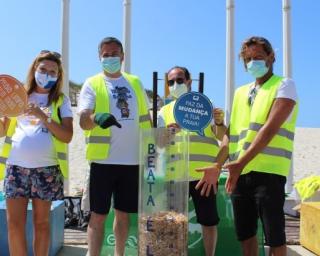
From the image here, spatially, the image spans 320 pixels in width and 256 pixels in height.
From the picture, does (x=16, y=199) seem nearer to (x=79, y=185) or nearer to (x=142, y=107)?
(x=142, y=107)

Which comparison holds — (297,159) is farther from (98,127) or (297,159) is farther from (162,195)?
(162,195)

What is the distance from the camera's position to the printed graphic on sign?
3.71 metres

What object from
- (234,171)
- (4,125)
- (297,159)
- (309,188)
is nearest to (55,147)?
(4,125)

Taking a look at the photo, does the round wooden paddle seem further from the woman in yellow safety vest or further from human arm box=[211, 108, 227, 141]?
human arm box=[211, 108, 227, 141]

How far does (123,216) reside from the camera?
4.22 meters

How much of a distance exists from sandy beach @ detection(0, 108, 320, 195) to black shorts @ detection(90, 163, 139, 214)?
20.6 feet

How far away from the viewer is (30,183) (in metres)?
3.80

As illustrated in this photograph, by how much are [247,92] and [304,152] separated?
23350mm

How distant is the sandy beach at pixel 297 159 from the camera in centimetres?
1479

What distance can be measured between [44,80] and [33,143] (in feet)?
1.71

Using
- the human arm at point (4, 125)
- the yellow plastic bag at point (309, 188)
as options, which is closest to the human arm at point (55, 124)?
the human arm at point (4, 125)

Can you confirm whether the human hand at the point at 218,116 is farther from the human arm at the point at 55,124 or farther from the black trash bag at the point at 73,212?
the black trash bag at the point at 73,212

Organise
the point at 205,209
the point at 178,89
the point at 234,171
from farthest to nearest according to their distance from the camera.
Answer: the point at 178,89, the point at 205,209, the point at 234,171

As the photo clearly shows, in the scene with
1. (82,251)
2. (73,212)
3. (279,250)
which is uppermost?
(279,250)
